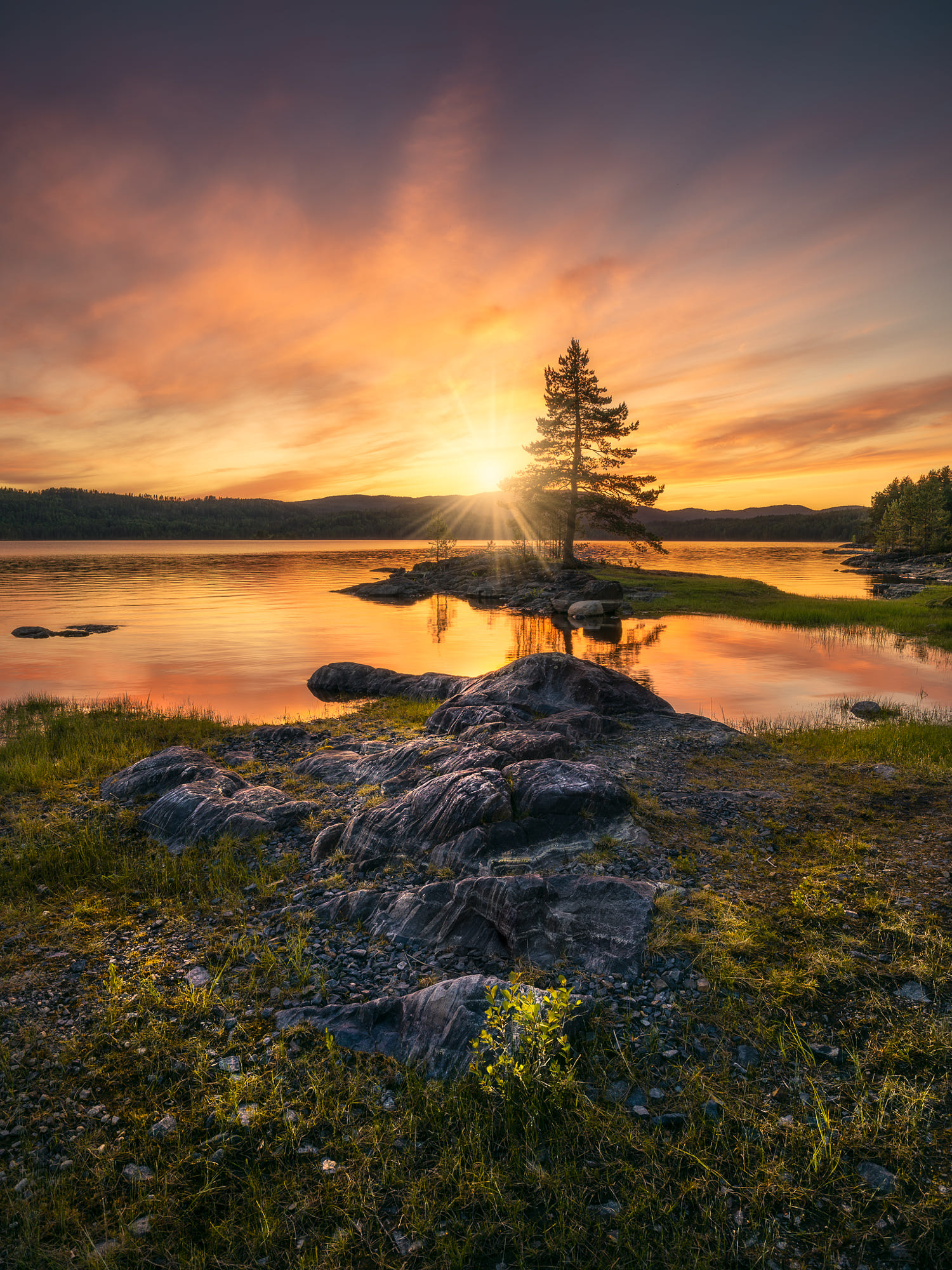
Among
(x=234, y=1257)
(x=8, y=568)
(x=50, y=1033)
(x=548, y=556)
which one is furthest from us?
(x=8, y=568)

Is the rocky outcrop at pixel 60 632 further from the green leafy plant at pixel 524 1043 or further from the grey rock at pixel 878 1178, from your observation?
the grey rock at pixel 878 1178

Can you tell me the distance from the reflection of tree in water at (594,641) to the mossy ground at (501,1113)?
20440 mm

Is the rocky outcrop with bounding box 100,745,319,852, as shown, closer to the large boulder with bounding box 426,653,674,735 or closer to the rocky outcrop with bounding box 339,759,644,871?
the rocky outcrop with bounding box 339,759,644,871

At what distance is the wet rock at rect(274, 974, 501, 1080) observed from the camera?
5.68 meters

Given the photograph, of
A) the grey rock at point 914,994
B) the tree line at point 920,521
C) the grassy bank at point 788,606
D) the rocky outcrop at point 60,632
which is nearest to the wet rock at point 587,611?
the grassy bank at point 788,606

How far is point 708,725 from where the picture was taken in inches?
714

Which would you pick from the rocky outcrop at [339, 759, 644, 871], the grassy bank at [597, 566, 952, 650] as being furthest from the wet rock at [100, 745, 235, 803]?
the grassy bank at [597, 566, 952, 650]

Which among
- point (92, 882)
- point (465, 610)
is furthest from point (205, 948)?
point (465, 610)

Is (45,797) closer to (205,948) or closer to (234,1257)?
(205,948)

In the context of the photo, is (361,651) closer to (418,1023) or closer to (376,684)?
(376,684)

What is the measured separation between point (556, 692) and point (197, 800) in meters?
11.7

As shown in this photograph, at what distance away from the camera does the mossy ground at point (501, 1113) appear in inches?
163

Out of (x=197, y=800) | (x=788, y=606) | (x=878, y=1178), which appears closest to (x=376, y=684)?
(x=197, y=800)

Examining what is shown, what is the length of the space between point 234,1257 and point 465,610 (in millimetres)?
57492
